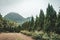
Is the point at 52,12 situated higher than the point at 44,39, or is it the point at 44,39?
the point at 52,12

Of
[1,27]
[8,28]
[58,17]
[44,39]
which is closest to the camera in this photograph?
[44,39]

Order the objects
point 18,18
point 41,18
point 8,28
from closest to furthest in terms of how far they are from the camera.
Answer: point 41,18, point 8,28, point 18,18

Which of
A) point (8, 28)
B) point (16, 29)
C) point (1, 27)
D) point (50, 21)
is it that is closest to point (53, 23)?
point (50, 21)

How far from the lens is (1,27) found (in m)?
39.7

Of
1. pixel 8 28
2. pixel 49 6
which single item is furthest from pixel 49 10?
pixel 8 28

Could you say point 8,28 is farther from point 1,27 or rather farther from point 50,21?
point 50,21

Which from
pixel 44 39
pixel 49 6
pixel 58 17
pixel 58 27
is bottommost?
pixel 44 39

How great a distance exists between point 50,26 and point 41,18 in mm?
8373

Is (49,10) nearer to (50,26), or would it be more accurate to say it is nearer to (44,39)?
(50,26)

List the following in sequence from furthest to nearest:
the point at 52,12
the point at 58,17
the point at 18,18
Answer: the point at 18,18 → the point at 52,12 → the point at 58,17

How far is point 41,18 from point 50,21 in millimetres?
8065

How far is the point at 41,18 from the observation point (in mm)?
32031

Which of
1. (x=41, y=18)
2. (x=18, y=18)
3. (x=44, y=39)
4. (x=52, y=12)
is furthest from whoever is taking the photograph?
(x=18, y=18)

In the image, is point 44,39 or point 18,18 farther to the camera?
point 18,18
